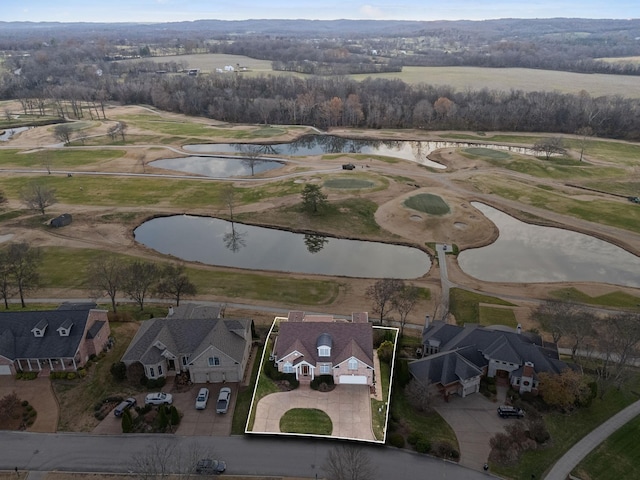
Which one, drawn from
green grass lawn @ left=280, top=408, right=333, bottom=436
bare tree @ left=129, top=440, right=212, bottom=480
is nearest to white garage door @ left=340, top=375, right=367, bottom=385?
green grass lawn @ left=280, top=408, right=333, bottom=436

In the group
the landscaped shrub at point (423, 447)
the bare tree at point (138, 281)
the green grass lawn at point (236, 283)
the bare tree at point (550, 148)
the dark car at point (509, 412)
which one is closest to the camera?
the landscaped shrub at point (423, 447)

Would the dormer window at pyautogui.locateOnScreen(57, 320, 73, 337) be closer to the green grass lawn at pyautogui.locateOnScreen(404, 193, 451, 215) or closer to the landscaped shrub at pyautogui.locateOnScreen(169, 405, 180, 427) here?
the landscaped shrub at pyautogui.locateOnScreen(169, 405, 180, 427)

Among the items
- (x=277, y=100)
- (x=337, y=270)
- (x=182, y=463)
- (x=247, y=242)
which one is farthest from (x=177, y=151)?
(x=182, y=463)

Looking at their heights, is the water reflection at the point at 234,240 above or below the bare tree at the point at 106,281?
below

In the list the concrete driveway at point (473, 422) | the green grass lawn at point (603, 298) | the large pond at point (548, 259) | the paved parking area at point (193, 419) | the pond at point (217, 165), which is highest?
the pond at point (217, 165)

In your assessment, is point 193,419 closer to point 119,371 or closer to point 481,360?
point 119,371

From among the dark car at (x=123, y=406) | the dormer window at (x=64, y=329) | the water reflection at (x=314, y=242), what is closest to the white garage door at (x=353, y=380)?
the dark car at (x=123, y=406)

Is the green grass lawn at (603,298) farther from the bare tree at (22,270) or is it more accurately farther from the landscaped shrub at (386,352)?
the bare tree at (22,270)
